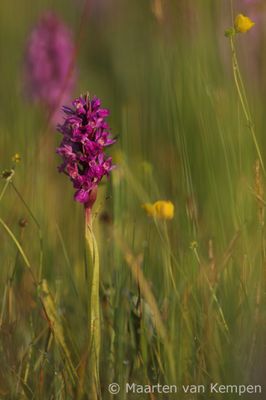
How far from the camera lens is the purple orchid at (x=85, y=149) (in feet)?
4.96

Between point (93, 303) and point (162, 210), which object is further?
point (162, 210)

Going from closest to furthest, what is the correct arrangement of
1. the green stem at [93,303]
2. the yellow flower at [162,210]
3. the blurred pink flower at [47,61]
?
the green stem at [93,303]
the yellow flower at [162,210]
the blurred pink flower at [47,61]

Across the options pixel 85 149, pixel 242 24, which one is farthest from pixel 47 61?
pixel 85 149

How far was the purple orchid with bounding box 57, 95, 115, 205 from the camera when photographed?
151cm

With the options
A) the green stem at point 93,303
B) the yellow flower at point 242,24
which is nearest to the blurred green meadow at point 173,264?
the green stem at point 93,303

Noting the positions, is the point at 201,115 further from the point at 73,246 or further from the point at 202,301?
the point at 73,246

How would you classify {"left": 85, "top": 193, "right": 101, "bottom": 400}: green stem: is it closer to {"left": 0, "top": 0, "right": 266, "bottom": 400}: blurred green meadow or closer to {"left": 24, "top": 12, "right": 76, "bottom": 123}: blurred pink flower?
{"left": 0, "top": 0, "right": 266, "bottom": 400}: blurred green meadow

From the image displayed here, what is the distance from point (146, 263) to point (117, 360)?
0.25 m

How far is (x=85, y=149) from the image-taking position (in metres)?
1.52

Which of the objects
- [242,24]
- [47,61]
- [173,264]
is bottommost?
[173,264]

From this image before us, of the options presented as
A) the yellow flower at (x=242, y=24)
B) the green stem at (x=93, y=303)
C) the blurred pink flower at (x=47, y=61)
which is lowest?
the green stem at (x=93, y=303)

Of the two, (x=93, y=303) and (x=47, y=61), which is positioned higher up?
(x=47, y=61)

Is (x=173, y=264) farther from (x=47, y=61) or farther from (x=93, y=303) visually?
(x=47, y=61)

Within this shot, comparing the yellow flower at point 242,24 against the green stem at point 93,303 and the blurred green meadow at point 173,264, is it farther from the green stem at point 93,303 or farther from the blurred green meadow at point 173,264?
the green stem at point 93,303
